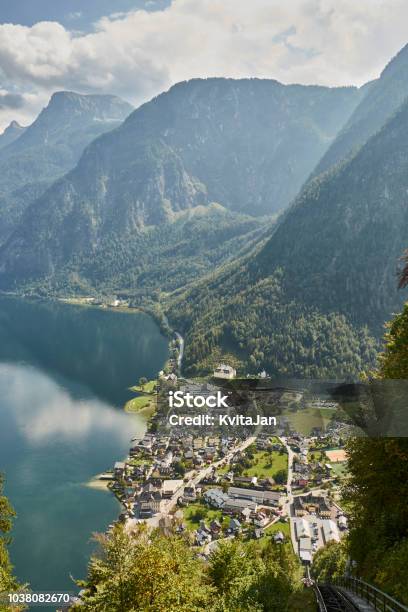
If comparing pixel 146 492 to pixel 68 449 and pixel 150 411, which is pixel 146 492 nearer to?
pixel 68 449

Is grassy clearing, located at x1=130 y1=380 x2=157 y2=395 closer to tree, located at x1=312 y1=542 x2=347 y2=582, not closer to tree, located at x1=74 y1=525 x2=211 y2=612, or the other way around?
tree, located at x1=312 y1=542 x2=347 y2=582

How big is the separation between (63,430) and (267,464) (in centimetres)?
3581

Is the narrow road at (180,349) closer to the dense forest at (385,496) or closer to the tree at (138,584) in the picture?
the dense forest at (385,496)

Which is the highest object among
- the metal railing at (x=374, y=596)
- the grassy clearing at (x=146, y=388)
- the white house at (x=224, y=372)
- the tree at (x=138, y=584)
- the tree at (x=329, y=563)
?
the white house at (x=224, y=372)

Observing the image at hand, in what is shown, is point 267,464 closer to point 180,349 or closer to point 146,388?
point 146,388

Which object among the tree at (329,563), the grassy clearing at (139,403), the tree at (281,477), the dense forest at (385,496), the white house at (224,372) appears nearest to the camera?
the dense forest at (385,496)

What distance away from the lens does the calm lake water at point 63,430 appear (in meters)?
45.5

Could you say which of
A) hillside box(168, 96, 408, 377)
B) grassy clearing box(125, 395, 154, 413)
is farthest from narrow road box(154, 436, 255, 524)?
hillside box(168, 96, 408, 377)

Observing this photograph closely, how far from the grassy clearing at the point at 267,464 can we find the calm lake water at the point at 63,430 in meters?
18.1

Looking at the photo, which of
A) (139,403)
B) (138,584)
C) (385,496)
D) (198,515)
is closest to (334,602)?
(385,496)

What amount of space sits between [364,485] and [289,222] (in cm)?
15733

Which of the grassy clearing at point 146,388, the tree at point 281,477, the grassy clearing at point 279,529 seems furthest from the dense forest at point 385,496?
the grassy clearing at point 146,388

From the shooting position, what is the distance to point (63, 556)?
43.4 meters

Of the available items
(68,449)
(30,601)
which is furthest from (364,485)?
(68,449)
